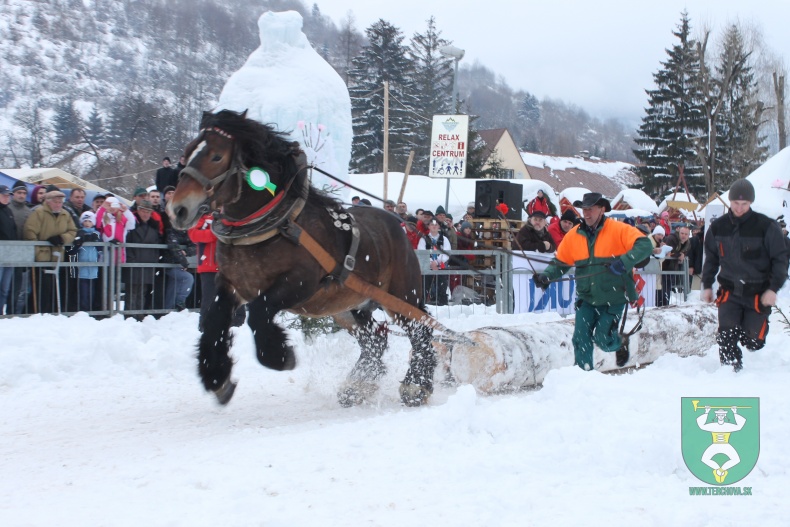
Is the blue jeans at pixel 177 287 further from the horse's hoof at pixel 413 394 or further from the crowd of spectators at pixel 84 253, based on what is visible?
the horse's hoof at pixel 413 394

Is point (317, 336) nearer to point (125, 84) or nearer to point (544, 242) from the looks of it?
point (544, 242)

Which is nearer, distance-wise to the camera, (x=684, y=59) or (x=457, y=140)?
(x=457, y=140)

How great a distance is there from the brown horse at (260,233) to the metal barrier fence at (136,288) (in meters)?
2.04

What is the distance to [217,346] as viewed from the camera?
15.9ft

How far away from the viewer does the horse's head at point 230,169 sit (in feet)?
14.5

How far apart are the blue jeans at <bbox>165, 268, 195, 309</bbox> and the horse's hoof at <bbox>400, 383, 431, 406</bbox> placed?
15.2ft

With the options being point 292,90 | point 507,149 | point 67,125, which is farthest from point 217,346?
point 507,149

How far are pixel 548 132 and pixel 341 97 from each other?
109 meters

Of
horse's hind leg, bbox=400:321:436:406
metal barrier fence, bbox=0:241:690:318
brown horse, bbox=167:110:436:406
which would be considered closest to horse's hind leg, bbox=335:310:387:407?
horse's hind leg, bbox=400:321:436:406

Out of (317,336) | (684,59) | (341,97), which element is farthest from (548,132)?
(317,336)

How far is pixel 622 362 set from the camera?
677cm

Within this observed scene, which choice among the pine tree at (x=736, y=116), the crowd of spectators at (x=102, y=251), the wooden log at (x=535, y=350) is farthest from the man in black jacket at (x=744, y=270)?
the pine tree at (x=736, y=116)

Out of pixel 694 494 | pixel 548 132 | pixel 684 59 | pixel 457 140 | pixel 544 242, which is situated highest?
pixel 548 132

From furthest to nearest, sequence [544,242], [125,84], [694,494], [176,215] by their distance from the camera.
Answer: [125,84]
[544,242]
[176,215]
[694,494]
